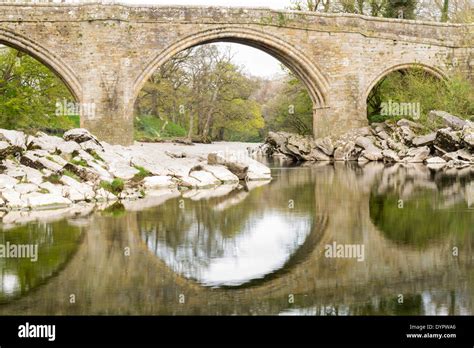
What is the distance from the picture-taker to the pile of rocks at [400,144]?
25703 mm

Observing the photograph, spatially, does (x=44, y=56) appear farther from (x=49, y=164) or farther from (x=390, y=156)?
(x=390, y=156)

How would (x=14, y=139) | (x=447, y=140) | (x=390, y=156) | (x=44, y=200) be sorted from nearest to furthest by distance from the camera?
(x=44, y=200) < (x=14, y=139) < (x=447, y=140) < (x=390, y=156)

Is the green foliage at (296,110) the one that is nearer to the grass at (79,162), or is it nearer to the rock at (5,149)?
the grass at (79,162)

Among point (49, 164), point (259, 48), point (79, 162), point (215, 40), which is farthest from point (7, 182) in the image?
point (259, 48)

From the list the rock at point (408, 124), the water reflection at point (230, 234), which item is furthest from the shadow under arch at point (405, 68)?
the water reflection at point (230, 234)

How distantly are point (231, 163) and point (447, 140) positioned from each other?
953 centimetres

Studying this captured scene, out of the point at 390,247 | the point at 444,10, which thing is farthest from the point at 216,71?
the point at 390,247

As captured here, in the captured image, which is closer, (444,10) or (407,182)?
(407,182)

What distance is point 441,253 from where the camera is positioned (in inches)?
360

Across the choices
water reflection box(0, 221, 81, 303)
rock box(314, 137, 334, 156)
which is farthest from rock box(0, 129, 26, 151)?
rock box(314, 137, 334, 156)

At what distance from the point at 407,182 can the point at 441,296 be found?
40.2 feet

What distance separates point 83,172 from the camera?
16.1m

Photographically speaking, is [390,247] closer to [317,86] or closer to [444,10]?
[317,86]

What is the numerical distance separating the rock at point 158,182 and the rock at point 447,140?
1157 cm
